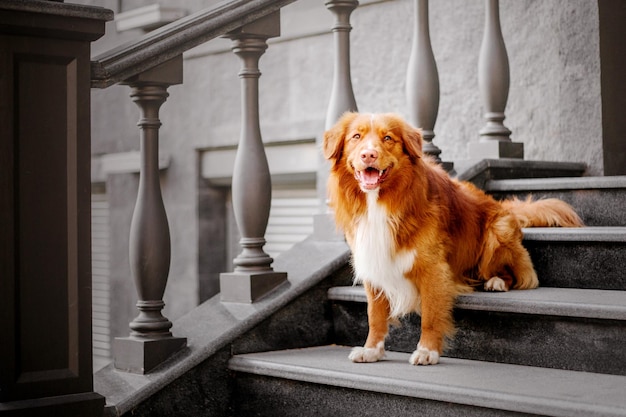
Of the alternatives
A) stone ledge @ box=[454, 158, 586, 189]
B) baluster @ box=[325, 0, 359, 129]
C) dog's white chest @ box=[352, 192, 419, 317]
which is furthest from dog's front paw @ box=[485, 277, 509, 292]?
baluster @ box=[325, 0, 359, 129]

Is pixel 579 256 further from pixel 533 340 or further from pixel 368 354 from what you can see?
pixel 368 354

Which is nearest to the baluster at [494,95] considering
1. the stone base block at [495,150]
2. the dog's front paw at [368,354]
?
the stone base block at [495,150]

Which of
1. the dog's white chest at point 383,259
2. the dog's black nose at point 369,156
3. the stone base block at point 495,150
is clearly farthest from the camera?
the stone base block at point 495,150

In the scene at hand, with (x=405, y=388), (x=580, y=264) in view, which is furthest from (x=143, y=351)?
(x=580, y=264)

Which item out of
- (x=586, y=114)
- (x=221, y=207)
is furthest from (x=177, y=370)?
(x=221, y=207)

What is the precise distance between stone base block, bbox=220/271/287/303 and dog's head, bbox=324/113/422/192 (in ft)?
1.66

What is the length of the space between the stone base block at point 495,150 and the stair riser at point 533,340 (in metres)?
1.12

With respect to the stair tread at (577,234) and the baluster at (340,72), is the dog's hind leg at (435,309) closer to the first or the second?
the stair tread at (577,234)

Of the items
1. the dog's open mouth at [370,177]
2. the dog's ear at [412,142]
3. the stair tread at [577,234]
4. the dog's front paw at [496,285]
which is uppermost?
the dog's ear at [412,142]

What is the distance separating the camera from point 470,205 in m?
2.68

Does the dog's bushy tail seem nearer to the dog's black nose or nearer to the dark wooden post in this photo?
the dog's black nose

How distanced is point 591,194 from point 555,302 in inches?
34.2

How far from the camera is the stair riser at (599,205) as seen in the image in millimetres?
2955

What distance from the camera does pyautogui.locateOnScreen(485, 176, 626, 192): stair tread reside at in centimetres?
296
